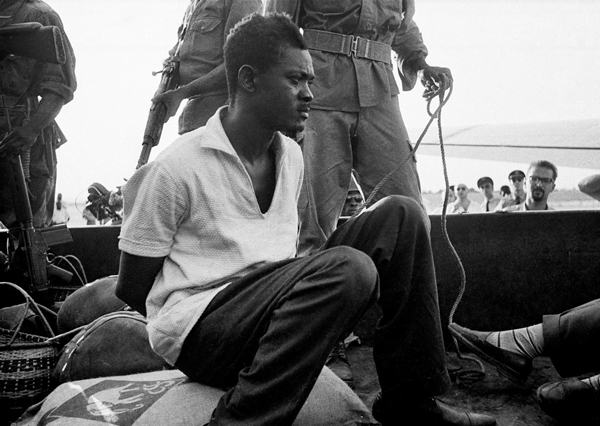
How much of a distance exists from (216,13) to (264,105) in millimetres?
1780

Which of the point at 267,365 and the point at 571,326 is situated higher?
the point at 267,365

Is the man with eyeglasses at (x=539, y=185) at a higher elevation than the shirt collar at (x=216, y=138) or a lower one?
lower

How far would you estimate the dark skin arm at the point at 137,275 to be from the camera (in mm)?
1671

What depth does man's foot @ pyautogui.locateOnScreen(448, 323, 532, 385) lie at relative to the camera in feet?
7.88

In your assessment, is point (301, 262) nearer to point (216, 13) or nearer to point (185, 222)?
point (185, 222)

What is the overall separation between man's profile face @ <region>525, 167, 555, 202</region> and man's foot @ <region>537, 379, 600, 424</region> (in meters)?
3.92

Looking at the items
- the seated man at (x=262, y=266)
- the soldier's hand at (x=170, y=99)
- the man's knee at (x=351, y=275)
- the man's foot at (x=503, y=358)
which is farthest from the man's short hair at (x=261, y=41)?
the soldier's hand at (x=170, y=99)

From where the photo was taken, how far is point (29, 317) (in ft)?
10.2

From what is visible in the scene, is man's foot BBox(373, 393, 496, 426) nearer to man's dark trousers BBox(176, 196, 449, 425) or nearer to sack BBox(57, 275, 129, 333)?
man's dark trousers BBox(176, 196, 449, 425)

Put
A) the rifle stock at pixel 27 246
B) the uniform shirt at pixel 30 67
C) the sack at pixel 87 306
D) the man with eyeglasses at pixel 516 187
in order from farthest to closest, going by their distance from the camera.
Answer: the man with eyeglasses at pixel 516 187
the uniform shirt at pixel 30 67
the rifle stock at pixel 27 246
the sack at pixel 87 306

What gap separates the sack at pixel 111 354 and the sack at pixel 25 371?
0.11m

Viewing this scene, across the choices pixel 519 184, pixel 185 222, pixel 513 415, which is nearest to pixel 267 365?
pixel 185 222

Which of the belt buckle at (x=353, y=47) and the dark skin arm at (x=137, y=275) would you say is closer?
the dark skin arm at (x=137, y=275)

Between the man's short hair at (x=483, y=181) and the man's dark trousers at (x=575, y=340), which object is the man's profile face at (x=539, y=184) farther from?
the man's short hair at (x=483, y=181)
